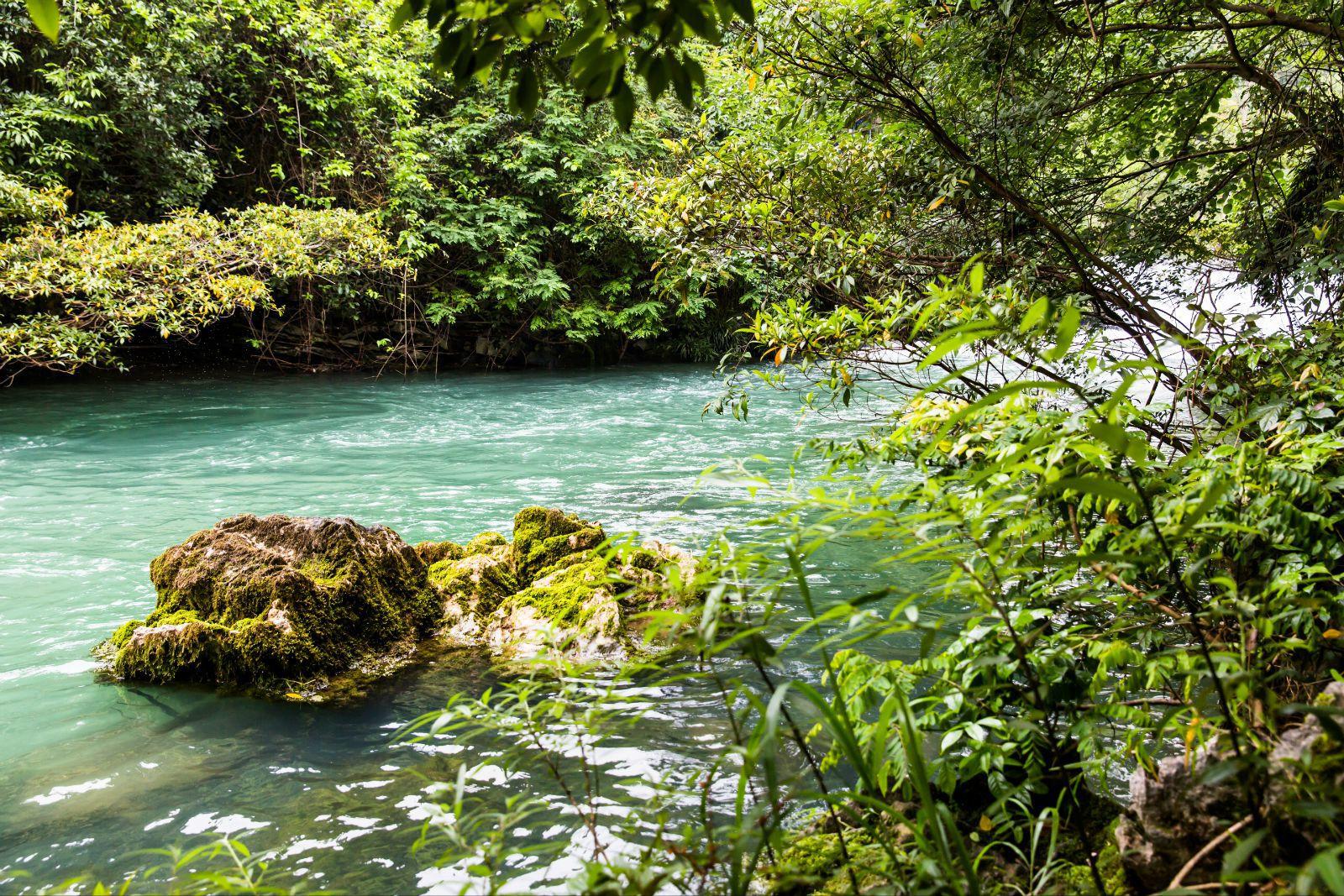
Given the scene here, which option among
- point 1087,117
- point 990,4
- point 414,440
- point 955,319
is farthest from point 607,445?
point 955,319

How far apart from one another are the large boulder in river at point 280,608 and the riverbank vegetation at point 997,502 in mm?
1046

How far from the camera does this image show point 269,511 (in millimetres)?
8312

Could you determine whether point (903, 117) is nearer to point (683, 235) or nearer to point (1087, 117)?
point (683, 235)

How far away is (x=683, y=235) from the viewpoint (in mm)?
5602

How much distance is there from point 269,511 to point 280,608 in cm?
407

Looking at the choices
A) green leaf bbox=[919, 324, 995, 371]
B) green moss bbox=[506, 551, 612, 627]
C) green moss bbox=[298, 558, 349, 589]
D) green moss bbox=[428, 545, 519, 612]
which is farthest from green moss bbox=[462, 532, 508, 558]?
green leaf bbox=[919, 324, 995, 371]

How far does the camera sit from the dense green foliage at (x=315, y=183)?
12688 millimetres

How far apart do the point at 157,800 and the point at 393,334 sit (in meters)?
17.6

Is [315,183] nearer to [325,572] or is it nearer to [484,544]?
[484,544]

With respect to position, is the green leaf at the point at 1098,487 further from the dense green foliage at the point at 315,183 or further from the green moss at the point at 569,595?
the dense green foliage at the point at 315,183

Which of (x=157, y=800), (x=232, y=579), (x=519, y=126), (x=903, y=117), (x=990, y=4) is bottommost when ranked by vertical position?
(x=157, y=800)

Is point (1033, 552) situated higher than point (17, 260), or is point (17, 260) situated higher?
point (17, 260)

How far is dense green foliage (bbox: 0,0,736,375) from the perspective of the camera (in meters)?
12.7

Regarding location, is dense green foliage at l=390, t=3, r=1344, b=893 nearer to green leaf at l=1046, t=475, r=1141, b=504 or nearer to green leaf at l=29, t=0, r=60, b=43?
green leaf at l=1046, t=475, r=1141, b=504
